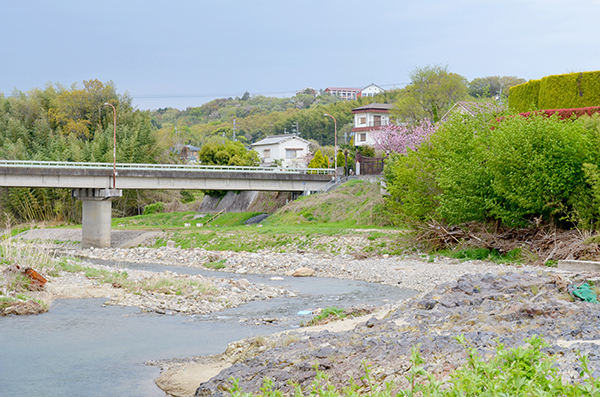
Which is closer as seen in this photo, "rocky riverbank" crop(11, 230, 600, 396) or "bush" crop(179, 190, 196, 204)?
"rocky riverbank" crop(11, 230, 600, 396)

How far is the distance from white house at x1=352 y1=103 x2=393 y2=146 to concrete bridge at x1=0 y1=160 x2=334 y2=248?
3626 centimetres

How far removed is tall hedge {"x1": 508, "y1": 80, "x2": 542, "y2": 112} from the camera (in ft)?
99.7

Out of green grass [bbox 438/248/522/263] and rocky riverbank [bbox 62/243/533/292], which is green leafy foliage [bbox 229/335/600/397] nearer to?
rocky riverbank [bbox 62/243/533/292]

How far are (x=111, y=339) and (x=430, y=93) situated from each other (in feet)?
187

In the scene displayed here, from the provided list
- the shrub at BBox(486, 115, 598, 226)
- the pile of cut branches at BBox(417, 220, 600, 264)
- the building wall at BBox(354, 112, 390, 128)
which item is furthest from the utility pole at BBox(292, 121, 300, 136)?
the shrub at BBox(486, 115, 598, 226)

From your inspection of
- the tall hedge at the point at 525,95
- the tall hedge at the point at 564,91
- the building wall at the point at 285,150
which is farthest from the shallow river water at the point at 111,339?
the building wall at the point at 285,150

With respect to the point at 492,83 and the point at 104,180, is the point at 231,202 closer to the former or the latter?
the point at 104,180

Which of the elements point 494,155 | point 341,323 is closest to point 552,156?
point 494,155

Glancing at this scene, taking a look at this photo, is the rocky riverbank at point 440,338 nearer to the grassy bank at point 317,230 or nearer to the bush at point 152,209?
the grassy bank at point 317,230

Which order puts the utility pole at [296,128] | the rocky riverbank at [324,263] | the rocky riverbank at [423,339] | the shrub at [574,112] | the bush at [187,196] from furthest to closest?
1. the utility pole at [296,128]
2. the bush at [187,196]
3. the shrub at [574,112]
4. the rocky riverbank at [324,263]
5. the rocky riverbank at [423,339]

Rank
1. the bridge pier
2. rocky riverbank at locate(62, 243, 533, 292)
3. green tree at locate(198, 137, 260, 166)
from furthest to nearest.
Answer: green tree at locate(198, 137, 260, 166) → the bridge pier → rocky riverbank at locate(62, 243, 533, 292)

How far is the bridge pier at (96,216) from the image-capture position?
40969 millimetres

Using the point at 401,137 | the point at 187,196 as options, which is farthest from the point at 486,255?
the point at 187,196

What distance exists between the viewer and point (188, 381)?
10.1 m
